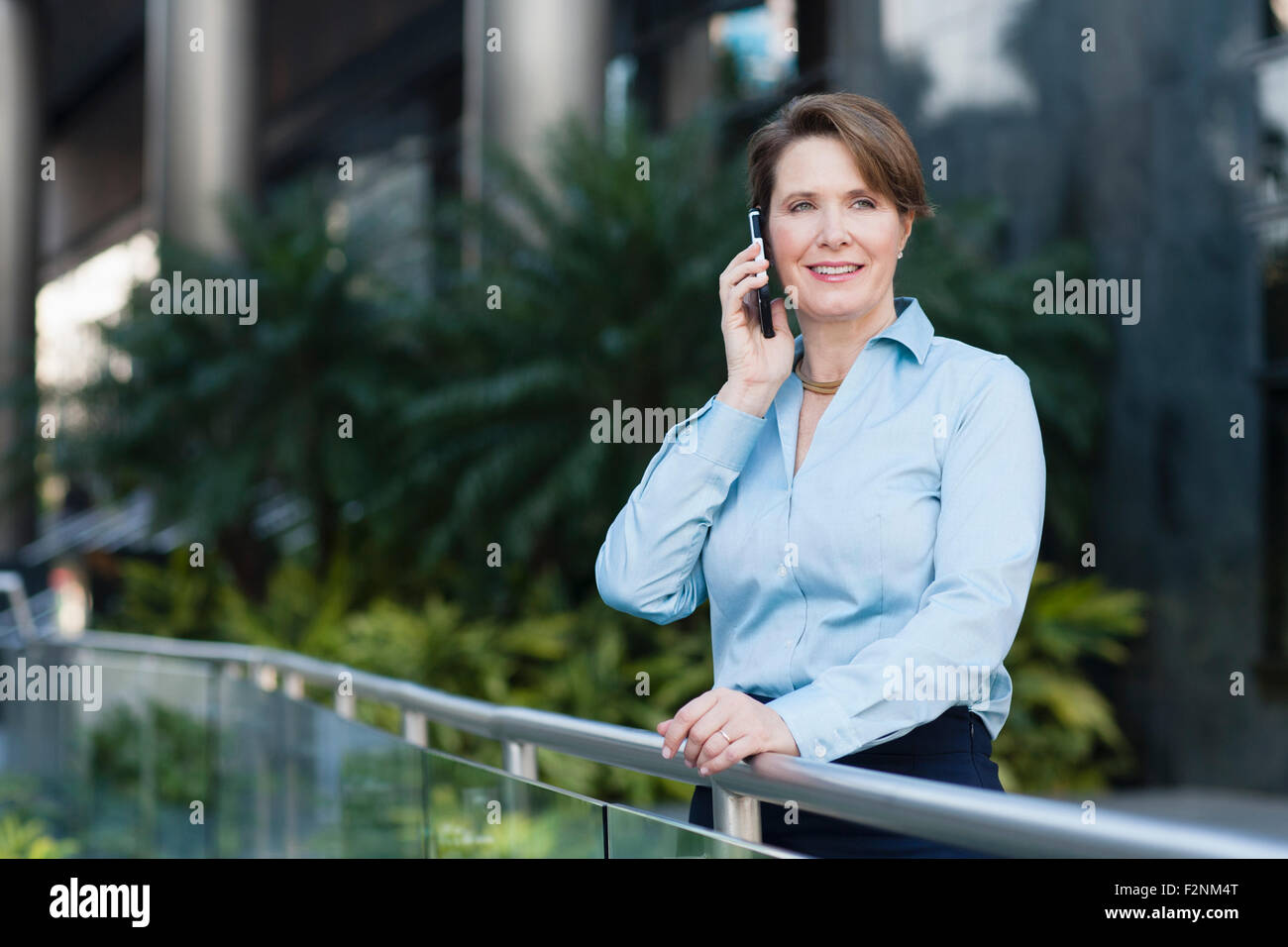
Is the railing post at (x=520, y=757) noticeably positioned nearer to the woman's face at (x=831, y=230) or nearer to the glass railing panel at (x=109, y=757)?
the woman's face at (x=831, y=230)

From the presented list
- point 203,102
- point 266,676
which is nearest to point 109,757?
point 266,676

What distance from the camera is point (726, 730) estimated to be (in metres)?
1.86

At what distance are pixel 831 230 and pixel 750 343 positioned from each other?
23cm

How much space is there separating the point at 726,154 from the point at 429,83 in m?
13.8

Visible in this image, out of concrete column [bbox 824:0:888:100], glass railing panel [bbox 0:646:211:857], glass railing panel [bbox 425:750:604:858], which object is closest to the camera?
glass railing panel [bbox 425:750:604:858]

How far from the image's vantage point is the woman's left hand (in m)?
1.86

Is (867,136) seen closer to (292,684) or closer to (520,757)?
(520,757)

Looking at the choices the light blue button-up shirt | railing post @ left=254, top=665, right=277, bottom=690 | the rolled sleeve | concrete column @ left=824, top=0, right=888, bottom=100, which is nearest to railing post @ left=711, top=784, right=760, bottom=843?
the light blue button-up shirt

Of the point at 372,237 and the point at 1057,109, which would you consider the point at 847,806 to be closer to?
the point at 1057,109

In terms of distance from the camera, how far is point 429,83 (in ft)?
80.5

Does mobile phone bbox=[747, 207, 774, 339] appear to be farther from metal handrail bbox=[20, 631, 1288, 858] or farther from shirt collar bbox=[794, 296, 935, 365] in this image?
metal handrail bbox=[20, 631, 1288, 858]

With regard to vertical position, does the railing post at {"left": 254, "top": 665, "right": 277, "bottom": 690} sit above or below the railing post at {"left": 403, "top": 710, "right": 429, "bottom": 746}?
below

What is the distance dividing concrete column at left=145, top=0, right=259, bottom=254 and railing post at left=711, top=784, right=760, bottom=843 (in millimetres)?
18112

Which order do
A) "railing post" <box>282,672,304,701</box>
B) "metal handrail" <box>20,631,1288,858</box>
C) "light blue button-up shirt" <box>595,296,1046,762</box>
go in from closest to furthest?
"metal handrail" <box>20,631,1288,858</box> → "light blue button-up shirt" <box>595,296,1046,762</box> → "railing post" <box>282,672,304,701</box>
